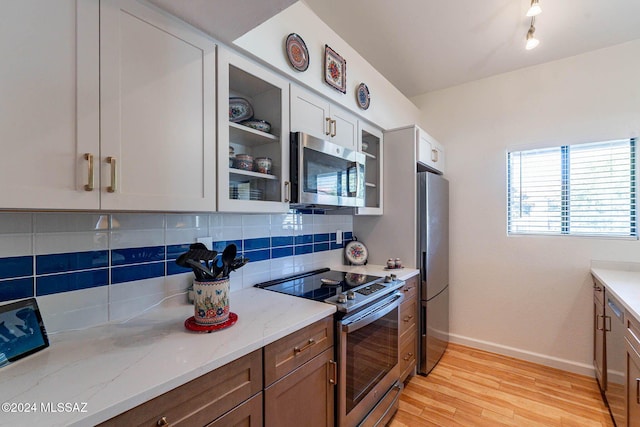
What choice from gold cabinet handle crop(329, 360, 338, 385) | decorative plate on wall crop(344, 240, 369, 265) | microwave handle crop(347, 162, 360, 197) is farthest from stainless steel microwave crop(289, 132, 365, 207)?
gold cabinet handle crop(329, 360, 338, 385)

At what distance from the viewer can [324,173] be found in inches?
67.0

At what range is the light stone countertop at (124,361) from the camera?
66 cm

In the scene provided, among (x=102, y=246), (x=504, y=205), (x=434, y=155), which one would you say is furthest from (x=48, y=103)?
(x=504, y=205)

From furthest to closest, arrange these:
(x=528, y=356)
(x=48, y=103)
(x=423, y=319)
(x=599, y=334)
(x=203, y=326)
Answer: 1. (x=528, y=356)
2. (x=423, y=319)
3. (x=599, y=334)
4. (x=203, y=326)
5. (x=48, y=103)

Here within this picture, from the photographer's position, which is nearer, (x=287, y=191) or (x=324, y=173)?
(x=287, y=191)

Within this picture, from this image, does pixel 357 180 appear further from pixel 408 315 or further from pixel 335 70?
pixel 408 315

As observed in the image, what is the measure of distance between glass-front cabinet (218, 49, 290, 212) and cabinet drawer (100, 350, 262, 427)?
0.65 metres

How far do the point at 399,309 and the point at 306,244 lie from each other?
2.63ft

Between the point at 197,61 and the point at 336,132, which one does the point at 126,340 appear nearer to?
the point at 197,61

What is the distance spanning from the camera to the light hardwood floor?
182cm

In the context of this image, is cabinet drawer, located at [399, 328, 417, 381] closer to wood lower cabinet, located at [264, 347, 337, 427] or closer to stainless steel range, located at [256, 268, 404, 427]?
stainless steel range, located at [256, 268, 404, 427]

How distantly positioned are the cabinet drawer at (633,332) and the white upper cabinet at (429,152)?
1544mm

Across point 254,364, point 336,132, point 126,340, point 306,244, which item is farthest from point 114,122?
point 306,244

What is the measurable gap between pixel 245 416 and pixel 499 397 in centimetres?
200
